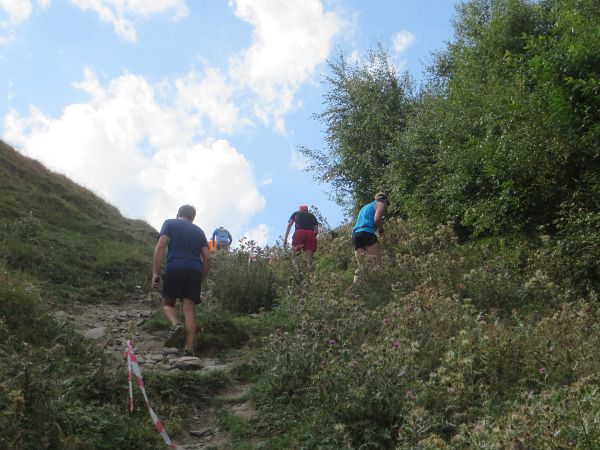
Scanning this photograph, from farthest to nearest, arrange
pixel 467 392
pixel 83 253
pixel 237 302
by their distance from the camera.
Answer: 1. pixel 83 253
2. pixel 237 302
3. pixel 467 392

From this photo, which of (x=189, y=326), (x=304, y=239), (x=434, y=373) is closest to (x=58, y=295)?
(x=189, y=326)

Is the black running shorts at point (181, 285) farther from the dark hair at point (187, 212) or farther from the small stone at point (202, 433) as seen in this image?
the small stone at point (202, 433)

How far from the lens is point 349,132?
65.3 ft

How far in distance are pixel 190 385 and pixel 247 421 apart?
948mm

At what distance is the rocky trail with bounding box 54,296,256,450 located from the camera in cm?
566

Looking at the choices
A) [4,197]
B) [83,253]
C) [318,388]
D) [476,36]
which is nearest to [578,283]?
[318,388]

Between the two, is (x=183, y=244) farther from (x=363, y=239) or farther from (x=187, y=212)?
(x=363, y=239)

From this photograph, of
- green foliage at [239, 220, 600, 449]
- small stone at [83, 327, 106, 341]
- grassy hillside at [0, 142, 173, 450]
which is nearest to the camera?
green foliage at [239, 220, 600, 449]

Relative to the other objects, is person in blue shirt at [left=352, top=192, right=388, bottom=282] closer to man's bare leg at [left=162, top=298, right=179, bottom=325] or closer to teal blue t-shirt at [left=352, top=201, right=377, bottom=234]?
teal blue t-shirt at [left=352, top=201, right=377, bottom=234]

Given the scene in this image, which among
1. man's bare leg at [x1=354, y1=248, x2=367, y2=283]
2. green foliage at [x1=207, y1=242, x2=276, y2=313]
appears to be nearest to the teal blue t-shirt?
man's bare leg at [x1=354, y1=248, x2=367, y2=283]

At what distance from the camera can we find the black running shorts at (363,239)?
11.0 meters

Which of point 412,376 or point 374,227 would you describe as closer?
point 412,376

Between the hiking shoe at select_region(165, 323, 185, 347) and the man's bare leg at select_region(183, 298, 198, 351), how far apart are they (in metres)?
0.07

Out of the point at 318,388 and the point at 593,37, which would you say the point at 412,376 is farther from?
the point at 593,37
